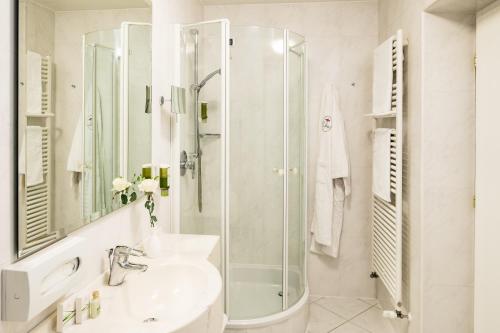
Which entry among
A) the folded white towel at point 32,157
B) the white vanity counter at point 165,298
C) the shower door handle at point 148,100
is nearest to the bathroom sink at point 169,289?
the white vanity counter at point 165,298

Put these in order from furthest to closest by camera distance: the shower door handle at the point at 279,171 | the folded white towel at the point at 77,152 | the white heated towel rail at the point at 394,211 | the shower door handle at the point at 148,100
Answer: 1. the shower door handle at the point at 279,171
2. the white heated towel rail at the point at 394,211
3. the shower door handle at the point at 148,100
4. the folded white towel at the point at 77,152

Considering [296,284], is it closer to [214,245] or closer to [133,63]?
[214,245]

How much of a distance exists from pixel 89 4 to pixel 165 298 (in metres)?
1.21

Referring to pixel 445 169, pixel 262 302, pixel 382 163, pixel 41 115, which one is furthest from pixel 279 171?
pixel 41 115

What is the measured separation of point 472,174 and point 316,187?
1.27 meters

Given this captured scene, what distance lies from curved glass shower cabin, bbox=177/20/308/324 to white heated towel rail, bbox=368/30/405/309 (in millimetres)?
583

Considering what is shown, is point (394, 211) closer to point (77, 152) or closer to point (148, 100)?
point (148, 100)

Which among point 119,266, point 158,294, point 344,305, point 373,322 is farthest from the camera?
point 344,305

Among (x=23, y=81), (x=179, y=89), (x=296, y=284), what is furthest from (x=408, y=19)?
(x=23, y=81)

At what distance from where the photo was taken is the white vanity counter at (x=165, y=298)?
1.16 metres

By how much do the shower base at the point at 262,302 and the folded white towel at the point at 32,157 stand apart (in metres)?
1.65

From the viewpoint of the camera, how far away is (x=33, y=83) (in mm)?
1111
